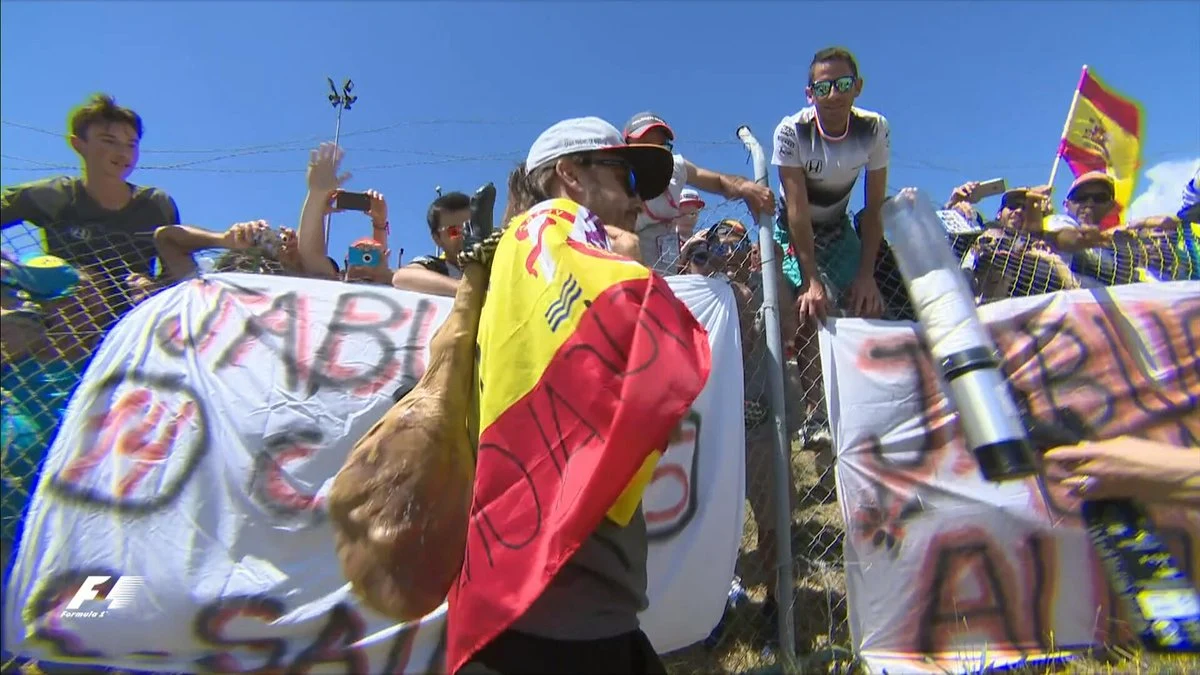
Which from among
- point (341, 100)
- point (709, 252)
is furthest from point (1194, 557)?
point (341, 100)

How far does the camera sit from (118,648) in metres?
2.37

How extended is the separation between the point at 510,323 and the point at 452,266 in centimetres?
253

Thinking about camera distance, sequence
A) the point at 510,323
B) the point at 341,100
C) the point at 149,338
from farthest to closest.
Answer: the point at 341,100
the point at 149,338
the point at 510,323

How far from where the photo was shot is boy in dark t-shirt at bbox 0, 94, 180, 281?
316 centimetres

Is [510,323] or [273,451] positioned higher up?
[510,323]

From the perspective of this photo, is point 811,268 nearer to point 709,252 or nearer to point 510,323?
point 709,252

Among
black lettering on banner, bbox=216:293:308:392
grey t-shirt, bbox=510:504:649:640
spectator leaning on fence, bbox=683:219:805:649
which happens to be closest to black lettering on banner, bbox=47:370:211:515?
black lettering on banner, bbox=216:293:308:392

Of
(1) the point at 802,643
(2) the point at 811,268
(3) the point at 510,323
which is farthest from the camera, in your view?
(2) the point at 811,268

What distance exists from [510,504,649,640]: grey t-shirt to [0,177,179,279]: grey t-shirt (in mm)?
2959

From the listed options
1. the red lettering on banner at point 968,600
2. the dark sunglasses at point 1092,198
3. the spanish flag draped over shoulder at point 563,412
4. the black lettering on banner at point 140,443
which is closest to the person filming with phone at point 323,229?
the black lettering on banner at point 140,443

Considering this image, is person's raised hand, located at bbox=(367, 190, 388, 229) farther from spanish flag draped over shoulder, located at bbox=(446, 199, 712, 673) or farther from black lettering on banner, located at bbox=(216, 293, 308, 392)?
spanish flag draped over shoulder, located at bbox=(446, 199, 712, 673)

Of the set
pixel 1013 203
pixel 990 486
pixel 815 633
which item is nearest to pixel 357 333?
pixel 815 633

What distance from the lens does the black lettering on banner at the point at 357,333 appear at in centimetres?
281

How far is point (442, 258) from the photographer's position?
11.9ft
